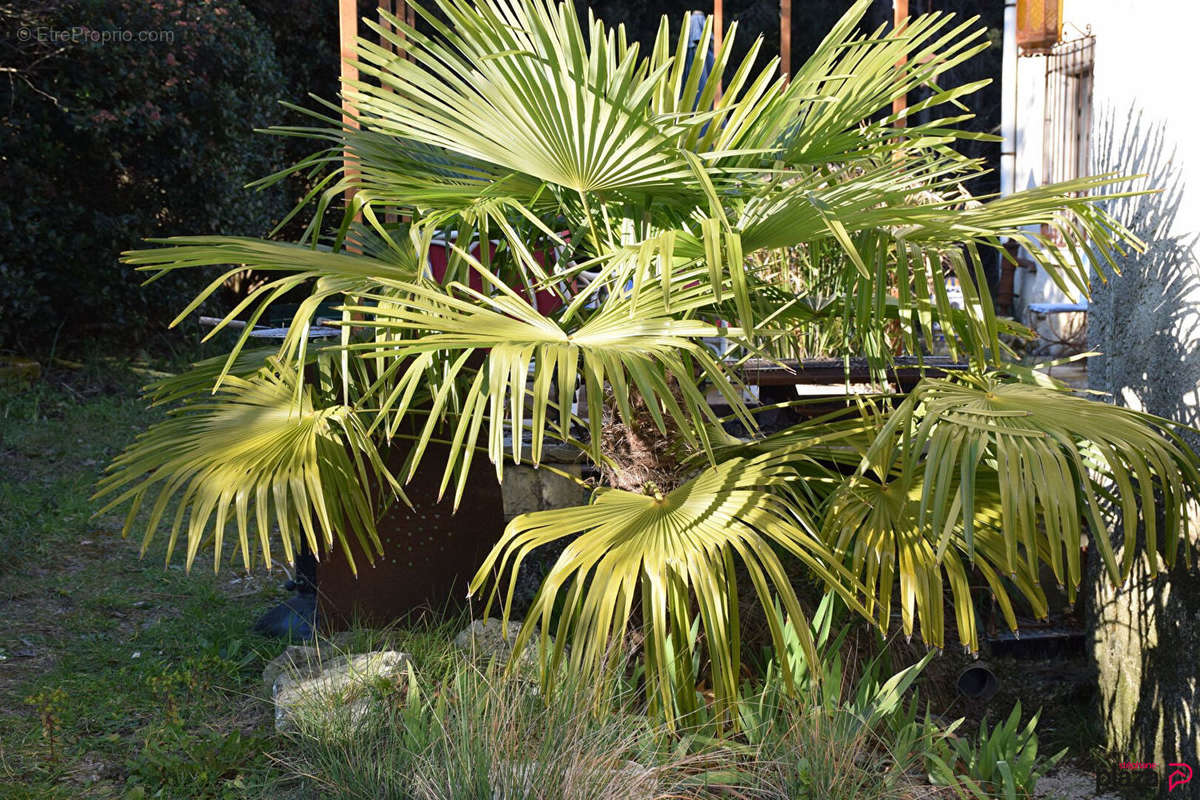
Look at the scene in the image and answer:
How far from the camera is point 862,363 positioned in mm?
4305

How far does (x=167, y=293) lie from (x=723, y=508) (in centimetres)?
602

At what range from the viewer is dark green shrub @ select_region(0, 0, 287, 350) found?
6613mm

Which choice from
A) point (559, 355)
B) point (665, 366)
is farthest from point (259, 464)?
point (665, 366)

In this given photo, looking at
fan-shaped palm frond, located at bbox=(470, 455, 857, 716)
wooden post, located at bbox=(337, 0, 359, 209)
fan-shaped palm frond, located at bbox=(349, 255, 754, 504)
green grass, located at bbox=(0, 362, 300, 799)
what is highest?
wooden post, located at bbox=(337, 0, 359, 209)

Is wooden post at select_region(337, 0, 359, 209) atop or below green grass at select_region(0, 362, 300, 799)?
atop

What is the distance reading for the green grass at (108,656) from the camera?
9.37 ft

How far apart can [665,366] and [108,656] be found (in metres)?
2.21

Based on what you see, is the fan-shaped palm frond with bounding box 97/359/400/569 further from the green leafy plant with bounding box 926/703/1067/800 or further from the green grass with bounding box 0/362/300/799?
the green leafy plant with bounding box 926/703/1067/800

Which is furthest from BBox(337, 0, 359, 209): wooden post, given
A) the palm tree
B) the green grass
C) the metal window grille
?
the metal window grille

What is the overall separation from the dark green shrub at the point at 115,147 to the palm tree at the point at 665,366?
13.2 feet

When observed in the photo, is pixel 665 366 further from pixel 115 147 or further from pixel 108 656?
pixel 115 147

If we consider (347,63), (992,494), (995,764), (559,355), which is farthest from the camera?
(347,63)

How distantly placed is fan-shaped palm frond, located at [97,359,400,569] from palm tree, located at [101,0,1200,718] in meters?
0.01

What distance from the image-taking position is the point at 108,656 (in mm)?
3680
